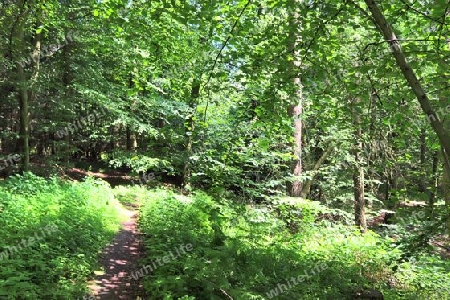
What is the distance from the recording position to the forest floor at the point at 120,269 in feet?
18.8

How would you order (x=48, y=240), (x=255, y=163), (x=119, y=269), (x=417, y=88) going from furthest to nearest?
(x=255, y=163) < (x=119, y=269) < (x=48, y=240) < (x=417, y=88)

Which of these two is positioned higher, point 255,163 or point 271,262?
point 255,163

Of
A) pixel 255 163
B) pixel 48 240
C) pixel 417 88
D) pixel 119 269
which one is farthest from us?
pixel 255 163

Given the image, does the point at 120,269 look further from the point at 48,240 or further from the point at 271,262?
the point at 271,262

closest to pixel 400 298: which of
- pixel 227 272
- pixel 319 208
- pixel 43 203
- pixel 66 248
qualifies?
pixel 319 208

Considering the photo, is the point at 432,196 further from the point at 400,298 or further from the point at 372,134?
the point at 400,298

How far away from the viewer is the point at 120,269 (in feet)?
22.4

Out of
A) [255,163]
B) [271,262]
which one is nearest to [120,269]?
[271,262]

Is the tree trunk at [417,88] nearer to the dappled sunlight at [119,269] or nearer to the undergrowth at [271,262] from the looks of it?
the undergrowth at [271,262]

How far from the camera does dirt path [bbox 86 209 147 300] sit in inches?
225

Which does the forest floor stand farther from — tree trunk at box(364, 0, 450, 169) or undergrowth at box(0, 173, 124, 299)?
tree trunk at box(364, 0, 450, 169)

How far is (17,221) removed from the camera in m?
6.87

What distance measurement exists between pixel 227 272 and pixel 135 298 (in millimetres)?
1534

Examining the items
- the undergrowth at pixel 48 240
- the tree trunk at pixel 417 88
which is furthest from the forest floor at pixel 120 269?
the tree trunk at pixel 417 88
